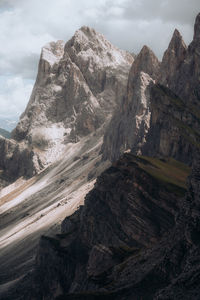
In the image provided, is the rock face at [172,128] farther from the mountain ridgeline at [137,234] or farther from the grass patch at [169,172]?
the grass patch at [169,172]

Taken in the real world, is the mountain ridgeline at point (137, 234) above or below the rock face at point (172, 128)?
below

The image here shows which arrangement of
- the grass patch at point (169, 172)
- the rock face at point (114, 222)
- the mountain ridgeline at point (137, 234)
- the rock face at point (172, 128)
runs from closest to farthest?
1. the mountain ridgeline at point (137, 234)
2. the rock face at point (114, 222)
3. the grass patch at point (169, 172)
4. the rock face at point (172, 128)

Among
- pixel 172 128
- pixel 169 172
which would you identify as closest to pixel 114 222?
pixel 169 172

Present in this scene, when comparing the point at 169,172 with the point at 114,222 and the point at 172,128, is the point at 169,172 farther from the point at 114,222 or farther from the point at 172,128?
the point at 172,128

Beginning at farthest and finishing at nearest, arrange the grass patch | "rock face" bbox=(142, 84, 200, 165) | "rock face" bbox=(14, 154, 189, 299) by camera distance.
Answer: "rock face" bbox=(142, 84, 200, 165) < the grass patch < "rock face" bbox=(14, 154, 189, 299)

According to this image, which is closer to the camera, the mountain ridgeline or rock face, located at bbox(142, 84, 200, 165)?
the mountain ridgeline

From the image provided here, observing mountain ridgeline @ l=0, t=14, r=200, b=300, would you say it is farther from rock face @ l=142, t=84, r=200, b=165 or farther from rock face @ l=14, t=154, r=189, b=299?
rock face @ l=142, t=84, r=200, b=165

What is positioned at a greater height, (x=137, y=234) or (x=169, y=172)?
(x=169, y=172)

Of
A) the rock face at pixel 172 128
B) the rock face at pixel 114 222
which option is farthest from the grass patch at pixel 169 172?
the rock face at pixel 172 128

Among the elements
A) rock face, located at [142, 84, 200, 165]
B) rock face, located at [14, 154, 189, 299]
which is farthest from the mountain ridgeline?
rock face, located at [142, 84, 200, 165]

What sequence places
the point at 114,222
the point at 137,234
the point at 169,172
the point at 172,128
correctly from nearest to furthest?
the point at 137,234
the point at 114,222
the point at 169,172
the point at 172,128

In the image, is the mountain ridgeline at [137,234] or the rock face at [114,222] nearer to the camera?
the mountain ridgeline at [137,234]

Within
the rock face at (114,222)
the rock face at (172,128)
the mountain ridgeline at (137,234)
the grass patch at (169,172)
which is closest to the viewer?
the mountain ridgeline at (137,234)

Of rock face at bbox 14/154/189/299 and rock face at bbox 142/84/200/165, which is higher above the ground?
rock face at bbox 142/84/200/165
